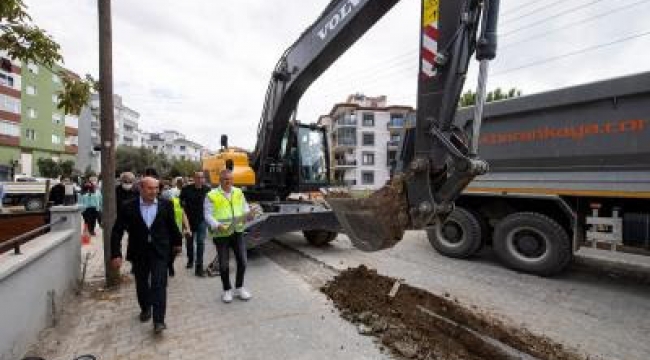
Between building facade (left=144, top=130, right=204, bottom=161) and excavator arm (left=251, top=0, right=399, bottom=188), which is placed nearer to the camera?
excavator arm (left=251, top=0, right=399, bottom=188)

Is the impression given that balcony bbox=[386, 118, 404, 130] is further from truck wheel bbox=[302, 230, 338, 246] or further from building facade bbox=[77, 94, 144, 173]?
truck wheel bbox=[302, 230, 338, 246]

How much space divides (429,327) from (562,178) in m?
3.43

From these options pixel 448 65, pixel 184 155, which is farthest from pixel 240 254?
pixel 184 155

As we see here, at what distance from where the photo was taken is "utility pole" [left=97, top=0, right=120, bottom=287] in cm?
534

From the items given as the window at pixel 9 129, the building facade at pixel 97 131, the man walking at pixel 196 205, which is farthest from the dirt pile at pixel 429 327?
the window at pixel 9 129

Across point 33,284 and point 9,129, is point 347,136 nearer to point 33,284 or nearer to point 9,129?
point 9,129

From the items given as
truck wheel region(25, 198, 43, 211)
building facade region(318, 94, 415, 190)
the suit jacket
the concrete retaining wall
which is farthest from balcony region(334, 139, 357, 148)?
the suit jacket

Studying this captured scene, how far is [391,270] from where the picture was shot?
19.8 feet

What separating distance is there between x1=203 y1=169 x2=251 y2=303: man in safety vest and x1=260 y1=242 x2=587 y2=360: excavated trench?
44.1 inches

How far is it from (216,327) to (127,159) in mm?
51529

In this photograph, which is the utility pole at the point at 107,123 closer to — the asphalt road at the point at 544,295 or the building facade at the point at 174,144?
the asphalt road at the point at 544,295

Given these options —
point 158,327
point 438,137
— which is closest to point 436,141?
point 438,137

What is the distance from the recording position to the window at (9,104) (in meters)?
36.0

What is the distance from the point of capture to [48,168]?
129ft
